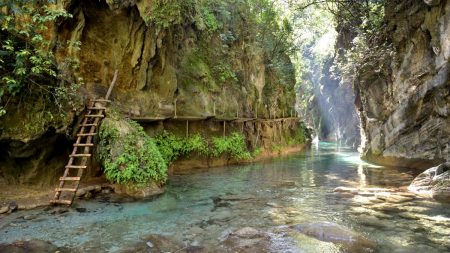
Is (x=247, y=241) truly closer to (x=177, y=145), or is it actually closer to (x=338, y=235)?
(x=338, y=235)

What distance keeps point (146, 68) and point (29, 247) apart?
30.7 feet

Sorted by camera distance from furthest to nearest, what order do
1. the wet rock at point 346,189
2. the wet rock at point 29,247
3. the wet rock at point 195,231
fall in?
the wet rock at point 346,189, the wet rock at point 195,231, the wet rock at point 29,247

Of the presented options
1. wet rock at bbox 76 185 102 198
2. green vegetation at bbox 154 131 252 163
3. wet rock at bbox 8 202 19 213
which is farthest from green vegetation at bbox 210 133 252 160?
wet rock at bbox 8 202 19 213

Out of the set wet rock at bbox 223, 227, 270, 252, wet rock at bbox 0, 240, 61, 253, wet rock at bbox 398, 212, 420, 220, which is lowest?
wet rock at bbox 0, 240, 61, 253

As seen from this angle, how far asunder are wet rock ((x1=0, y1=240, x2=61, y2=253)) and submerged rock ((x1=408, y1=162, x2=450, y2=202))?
9.84m

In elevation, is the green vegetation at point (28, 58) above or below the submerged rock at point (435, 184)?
above

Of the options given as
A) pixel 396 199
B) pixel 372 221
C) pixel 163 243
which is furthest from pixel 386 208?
pixel 163 243

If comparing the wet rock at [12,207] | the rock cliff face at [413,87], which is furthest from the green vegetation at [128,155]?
the rock cliff face at [413,87]

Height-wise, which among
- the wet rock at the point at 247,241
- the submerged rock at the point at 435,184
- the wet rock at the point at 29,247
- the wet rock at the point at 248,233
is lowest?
the wet rock at the point at 29,247

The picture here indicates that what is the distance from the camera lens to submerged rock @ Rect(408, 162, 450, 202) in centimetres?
1083

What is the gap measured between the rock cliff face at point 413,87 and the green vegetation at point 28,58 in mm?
13742

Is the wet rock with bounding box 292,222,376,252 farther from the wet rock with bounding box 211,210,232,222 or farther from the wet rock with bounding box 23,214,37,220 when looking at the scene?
the wet rock with bounding box 23,214,37,220

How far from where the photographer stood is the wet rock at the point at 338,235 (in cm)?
679

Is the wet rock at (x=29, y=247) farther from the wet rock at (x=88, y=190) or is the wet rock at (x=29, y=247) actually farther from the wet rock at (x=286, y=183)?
the wet rock at (x=286, y=183)
